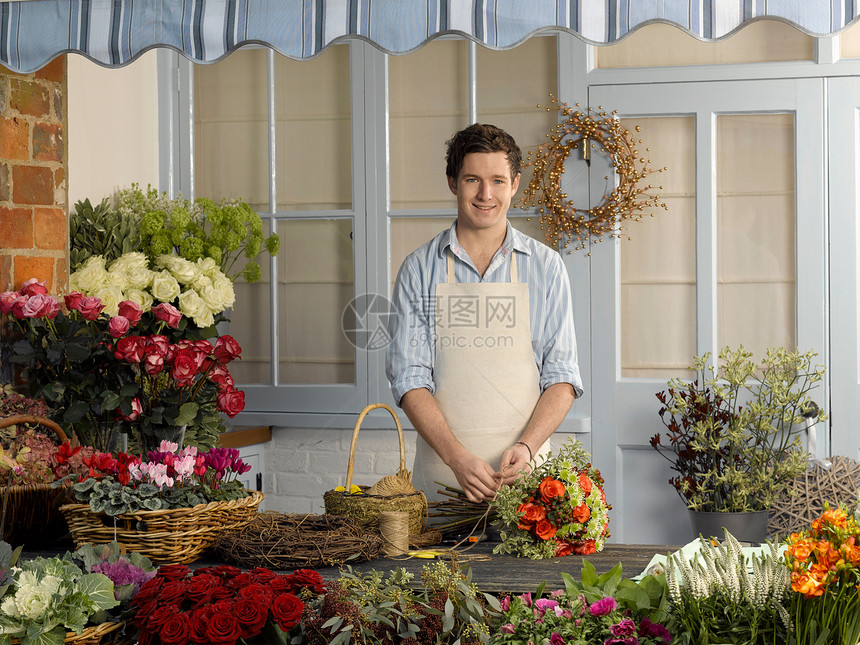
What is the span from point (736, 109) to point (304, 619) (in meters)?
3.05

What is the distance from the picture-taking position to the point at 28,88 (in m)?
2.43

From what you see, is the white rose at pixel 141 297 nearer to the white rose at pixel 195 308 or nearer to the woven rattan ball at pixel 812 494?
the white rose at pixel 195 308

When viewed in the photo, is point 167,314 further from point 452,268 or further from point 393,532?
point 393,532

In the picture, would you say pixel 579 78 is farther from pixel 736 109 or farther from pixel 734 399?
pixel 734 399

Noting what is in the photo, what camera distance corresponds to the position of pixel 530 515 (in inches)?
71.6

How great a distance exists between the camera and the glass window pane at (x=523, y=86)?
3.84m

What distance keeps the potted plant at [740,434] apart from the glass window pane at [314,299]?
1.43 m

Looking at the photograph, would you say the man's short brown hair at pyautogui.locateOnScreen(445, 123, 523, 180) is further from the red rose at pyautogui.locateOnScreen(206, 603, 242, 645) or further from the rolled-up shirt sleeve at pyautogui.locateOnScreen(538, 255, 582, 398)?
the red rose at pyautogui.locateOnScreen(206, 603, 242, 645)

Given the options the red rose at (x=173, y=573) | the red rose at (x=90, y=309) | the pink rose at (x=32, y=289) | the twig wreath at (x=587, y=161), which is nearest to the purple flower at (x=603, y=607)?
the red rose at (x=173, y=573)

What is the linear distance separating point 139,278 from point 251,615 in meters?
1.86

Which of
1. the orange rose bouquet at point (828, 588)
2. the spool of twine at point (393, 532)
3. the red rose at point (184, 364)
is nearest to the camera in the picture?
the orange rose bouquet at point (828, 588)

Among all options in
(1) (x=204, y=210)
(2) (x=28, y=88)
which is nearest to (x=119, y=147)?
(1) (x=204, y=210)

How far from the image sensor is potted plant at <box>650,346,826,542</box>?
3.27m

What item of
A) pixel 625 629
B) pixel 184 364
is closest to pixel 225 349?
pixel 184 364
